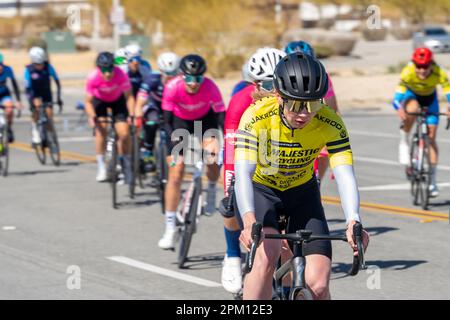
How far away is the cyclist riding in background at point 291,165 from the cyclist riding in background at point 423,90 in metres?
7.45

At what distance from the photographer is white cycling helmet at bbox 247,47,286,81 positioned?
8.62 m

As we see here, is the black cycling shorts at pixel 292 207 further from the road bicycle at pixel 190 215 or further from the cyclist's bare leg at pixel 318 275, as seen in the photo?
the road bicycle at pixel 190 215

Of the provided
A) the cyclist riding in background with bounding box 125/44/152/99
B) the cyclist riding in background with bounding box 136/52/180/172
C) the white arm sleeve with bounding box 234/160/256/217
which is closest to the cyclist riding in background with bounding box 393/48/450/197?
the cyclist riding in background with bounding box 136/52/180/172

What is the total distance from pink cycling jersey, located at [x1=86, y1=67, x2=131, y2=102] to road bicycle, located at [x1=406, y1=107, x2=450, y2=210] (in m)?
4.18

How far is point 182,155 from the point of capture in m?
11.5

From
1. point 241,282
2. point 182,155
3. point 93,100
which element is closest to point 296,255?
point 241,282

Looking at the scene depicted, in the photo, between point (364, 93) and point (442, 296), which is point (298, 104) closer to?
point (442, 296)

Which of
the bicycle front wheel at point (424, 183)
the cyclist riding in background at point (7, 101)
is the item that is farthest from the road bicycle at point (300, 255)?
the cyclist riding in background at point (7, 101)

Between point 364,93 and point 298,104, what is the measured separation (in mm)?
29796

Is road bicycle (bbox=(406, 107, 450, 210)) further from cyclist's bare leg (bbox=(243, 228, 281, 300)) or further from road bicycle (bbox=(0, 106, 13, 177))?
cyclist's bare leg (bbox=(243, 228, 281, 300))

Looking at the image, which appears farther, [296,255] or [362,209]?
[362,209]

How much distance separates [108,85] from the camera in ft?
53.1

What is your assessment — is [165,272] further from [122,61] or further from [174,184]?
[122,61]

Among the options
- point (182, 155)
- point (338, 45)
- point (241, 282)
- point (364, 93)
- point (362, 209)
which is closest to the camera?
point (241, 282)
